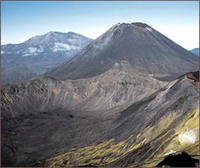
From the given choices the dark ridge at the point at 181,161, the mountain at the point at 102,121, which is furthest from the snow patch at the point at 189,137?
the dark ridge at the point at 181,161

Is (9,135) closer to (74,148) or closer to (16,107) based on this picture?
(74,148)

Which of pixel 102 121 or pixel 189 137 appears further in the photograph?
pixel 102 121

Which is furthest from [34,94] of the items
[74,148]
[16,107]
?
[74,148]

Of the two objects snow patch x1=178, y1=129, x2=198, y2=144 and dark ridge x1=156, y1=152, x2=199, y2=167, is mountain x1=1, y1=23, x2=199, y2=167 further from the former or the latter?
dark ridge x1=156, y1=152, x2=199, y2=167

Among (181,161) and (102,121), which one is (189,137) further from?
(102,121)

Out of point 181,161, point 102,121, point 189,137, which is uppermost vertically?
point 181,161

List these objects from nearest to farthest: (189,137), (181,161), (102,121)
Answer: (181,161)
(189,137)
(102,121)

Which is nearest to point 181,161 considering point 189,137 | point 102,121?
point 189,137

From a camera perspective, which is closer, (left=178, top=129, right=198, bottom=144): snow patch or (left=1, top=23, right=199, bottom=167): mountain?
(left=178, top=129, right=198, bottom=144): snow patch

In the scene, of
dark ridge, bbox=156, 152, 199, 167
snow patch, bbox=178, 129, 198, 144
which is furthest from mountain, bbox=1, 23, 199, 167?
dark ridge, bbox=156, 152, 199, 167
